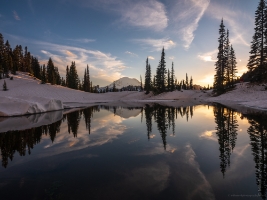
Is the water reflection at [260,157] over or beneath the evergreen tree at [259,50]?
beneath

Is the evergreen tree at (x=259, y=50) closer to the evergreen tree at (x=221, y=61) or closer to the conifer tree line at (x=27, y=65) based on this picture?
the evergreen tree at (x=221, y=61)

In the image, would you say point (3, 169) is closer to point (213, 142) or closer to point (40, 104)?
point (213, 142)

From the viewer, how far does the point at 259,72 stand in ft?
114

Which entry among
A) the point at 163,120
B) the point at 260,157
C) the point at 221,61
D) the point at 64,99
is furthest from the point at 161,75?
the point at 260,157

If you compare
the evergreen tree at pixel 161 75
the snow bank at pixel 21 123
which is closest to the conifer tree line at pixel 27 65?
the evergreen tree at pixel 161 75

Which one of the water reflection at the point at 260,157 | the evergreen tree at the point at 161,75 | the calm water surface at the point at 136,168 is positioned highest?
the evergreen tree at the point at 161,75

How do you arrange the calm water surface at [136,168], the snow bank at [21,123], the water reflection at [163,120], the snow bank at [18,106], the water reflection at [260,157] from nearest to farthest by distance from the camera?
the calm water surface at [136,168], the water reflection at [260,157], the water reflection at [163,120], the snow bank at [21,123], the snow bank at [18,106]

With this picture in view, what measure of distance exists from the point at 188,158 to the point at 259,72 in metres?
40.9

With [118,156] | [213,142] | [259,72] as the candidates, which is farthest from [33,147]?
[259,72]

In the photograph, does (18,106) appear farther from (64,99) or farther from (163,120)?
(64,99)

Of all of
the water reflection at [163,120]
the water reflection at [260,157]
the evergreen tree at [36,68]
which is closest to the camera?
the water reflection at [260,157]

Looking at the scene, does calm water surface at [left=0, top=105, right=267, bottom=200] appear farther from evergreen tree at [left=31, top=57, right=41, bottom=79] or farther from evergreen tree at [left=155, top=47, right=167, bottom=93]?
evergreen tree at [left=31, top=57, right=41, bottom=79]

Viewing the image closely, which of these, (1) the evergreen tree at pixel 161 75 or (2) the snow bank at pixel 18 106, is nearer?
(2) the snow bank at pixel 18 106

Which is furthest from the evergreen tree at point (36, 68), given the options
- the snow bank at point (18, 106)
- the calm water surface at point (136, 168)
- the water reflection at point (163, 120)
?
the calm water surface at point (136, 168)
